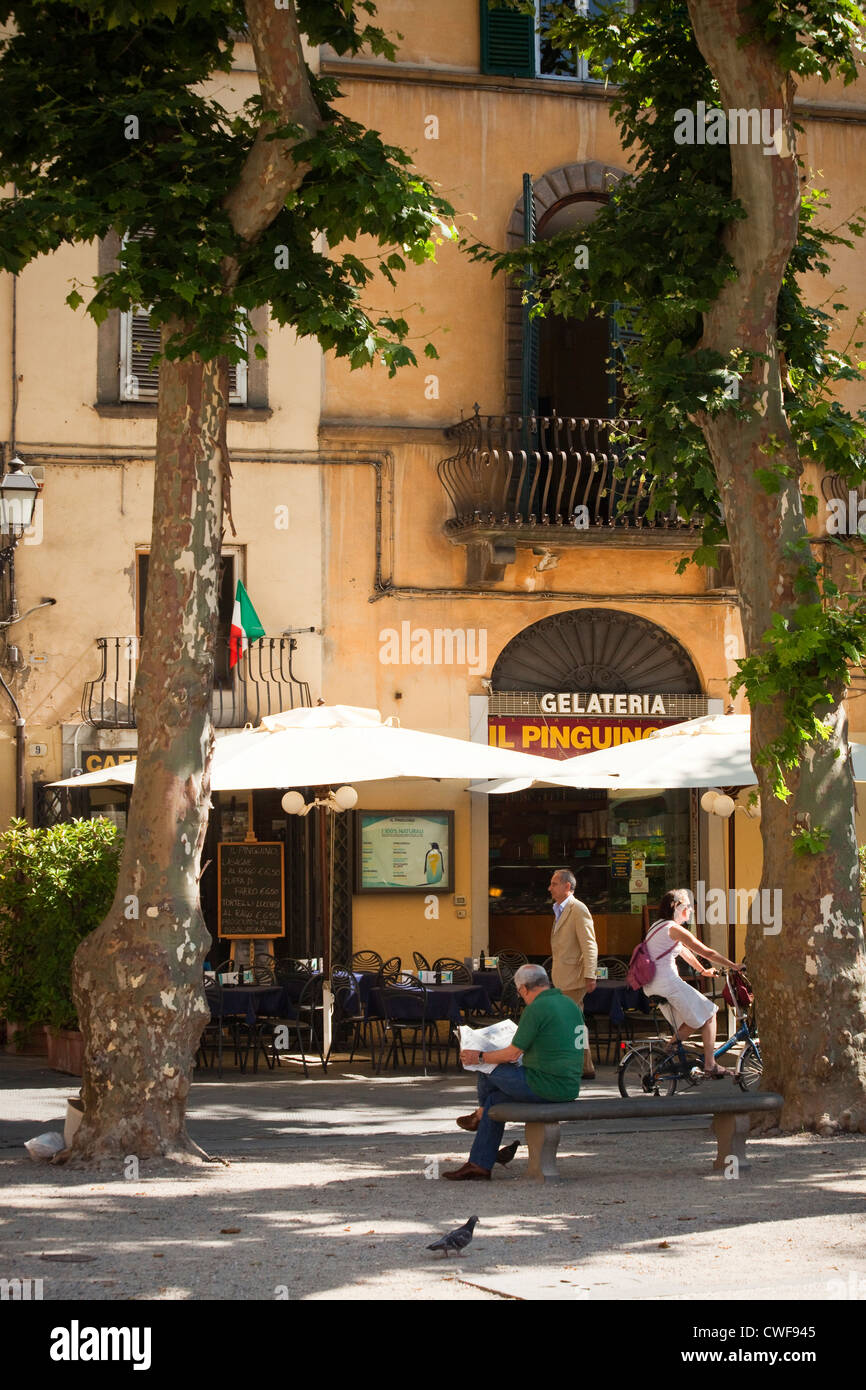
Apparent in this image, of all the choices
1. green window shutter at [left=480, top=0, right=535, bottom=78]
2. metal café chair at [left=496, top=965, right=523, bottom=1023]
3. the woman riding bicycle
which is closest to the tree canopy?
the woman riding bicycle

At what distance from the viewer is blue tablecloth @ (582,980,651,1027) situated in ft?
49.1

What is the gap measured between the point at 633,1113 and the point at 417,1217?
147 centimetres

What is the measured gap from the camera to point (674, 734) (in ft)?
51.5

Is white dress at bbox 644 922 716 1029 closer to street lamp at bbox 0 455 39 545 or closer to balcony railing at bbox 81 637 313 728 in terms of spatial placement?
balcony railing at bbox 81 637 313 728

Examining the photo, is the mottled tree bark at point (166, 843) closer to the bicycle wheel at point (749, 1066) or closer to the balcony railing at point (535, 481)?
the bicycle wheel at point (749, 1066)

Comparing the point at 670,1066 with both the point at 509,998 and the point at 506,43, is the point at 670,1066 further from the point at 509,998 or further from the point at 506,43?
the point at 506,43

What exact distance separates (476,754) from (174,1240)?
296 inches

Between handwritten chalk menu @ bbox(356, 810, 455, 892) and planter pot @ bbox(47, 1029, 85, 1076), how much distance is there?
408cm

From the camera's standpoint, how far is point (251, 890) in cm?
1747

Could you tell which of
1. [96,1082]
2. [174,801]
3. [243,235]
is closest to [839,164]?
[243,235]

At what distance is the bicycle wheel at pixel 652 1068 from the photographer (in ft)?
41.3

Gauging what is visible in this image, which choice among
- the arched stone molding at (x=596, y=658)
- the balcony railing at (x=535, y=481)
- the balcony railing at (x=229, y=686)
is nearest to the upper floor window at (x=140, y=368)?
the balcony railing at (x=535, y=481)
